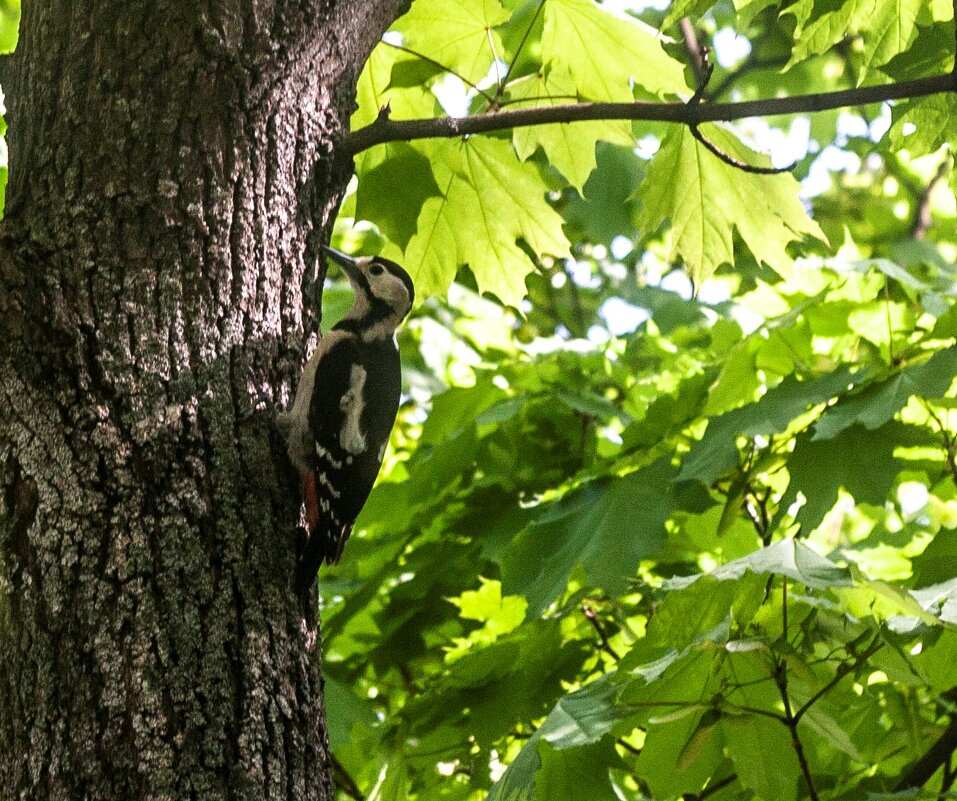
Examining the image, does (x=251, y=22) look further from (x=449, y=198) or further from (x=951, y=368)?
(x=951, y=368)

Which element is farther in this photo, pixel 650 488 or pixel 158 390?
pixel 650 488

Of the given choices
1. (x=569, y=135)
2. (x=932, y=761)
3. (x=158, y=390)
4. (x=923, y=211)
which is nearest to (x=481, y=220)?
(x=569, y=135)

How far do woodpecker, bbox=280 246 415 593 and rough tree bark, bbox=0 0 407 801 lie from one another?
5.0 inches

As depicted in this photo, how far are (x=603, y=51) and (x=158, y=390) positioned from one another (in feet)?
4.83

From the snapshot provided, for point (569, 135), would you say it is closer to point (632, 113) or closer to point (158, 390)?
point (632, 113)

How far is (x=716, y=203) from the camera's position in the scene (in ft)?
8.92

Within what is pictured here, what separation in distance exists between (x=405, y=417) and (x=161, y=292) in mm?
2523

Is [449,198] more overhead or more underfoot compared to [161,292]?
more overhead

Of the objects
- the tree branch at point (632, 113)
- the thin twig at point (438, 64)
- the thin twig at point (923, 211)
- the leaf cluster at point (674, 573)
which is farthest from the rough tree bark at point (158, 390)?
the thin twig at point (923, 211)

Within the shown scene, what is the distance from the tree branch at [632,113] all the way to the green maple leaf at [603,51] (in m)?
0.59

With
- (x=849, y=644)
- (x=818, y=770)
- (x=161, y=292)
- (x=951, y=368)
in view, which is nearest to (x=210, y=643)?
(x=161, y=292)

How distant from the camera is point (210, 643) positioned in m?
1.58

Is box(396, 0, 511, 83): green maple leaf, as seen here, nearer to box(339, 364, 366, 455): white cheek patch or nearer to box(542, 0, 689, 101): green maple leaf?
box(542, 0, 689, 101): green maple leaf

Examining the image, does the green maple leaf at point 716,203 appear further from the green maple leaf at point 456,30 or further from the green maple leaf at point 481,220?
the green maple leaf at point 456,30
